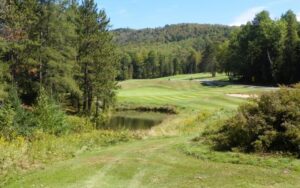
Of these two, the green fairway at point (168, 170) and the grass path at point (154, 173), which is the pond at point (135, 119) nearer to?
the green fairway at point (168, 170)

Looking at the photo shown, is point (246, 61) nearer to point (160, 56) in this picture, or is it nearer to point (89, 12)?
point (89, 12)

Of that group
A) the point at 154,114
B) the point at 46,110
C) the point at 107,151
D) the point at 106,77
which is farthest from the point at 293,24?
the point at 107,151

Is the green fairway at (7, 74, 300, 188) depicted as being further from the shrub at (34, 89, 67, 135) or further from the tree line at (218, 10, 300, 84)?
the tree line at (218, 10, 300, 84)

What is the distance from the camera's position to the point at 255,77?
86812 mm

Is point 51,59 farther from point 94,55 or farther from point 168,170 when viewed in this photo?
point 168,170

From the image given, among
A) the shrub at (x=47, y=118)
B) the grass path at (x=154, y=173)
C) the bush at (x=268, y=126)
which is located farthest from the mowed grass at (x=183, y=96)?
the grass path at (x=154, y=173)

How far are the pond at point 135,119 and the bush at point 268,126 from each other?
25294mm

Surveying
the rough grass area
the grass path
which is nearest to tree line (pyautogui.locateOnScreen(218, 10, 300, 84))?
the rough grass area

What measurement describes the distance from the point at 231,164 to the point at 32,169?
6.71 meters

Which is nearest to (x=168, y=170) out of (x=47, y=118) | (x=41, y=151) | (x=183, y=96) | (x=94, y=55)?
(x=41, y=151)

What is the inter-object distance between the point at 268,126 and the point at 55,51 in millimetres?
26045

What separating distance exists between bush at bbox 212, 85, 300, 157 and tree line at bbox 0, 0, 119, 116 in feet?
59.6

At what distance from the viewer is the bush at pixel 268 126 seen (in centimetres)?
1445

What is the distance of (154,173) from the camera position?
1302cm
